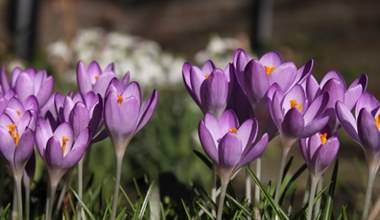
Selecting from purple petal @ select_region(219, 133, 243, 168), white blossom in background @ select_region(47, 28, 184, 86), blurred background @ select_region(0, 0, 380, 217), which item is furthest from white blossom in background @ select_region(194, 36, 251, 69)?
purple petal @ select_region(219, 133, 243, 168)

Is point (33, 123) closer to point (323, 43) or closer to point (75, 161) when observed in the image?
point (75, 161)

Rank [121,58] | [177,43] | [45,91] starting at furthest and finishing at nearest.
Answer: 1. [177,43]
2. [121,58]
3. [45,91]

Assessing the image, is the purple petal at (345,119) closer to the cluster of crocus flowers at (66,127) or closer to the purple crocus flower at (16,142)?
the cluster of crocus flowers at (66,127)

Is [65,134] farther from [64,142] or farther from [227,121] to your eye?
[227,121]

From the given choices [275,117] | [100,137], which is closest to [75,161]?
[100,137]

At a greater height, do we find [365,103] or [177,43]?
[365,103]

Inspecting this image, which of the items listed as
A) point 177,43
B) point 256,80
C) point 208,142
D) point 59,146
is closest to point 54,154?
point 59,146

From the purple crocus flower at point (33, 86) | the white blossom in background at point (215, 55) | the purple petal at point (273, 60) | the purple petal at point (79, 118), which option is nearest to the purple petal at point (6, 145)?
the purple petal at point (79, 118)
